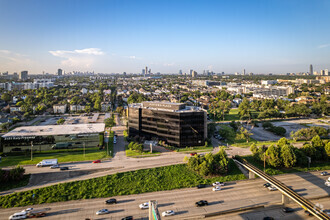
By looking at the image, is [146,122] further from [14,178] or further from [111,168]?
[14,178]

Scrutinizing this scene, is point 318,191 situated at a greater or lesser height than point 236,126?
lesser

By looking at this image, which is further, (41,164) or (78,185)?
(41,164)

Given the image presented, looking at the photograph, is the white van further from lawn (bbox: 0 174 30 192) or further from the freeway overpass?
the freeway overpass

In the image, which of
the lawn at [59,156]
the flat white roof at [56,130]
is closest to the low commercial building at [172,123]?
the flat white roof at [56,130]

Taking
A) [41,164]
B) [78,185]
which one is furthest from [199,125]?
[41,164]

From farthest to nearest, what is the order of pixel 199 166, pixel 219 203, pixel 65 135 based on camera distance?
1. pixel 65 135
2. pixel 199 166
3. pixel 219 203

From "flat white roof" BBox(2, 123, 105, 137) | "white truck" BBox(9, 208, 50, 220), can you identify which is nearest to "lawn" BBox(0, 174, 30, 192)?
"white truck" BBox(9, 208, 50, 220)

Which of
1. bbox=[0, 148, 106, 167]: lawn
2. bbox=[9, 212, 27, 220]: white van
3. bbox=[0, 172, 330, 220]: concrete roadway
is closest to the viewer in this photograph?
bbox=[9, 212, 27, 220]: white van

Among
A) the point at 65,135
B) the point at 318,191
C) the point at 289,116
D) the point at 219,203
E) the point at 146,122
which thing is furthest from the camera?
the point at 289,116
